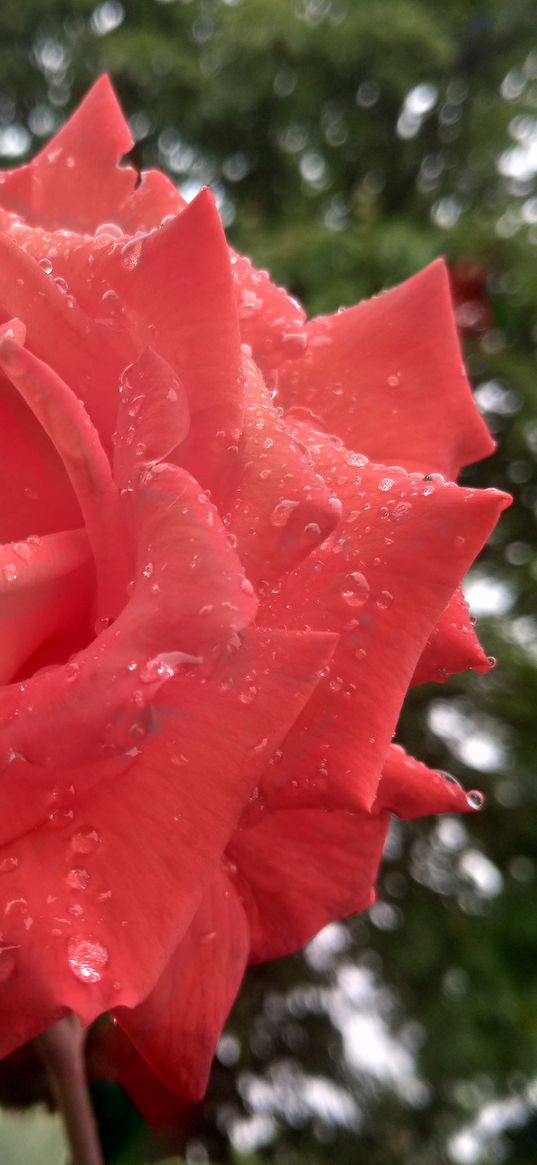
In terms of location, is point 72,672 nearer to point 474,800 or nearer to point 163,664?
point 163,664

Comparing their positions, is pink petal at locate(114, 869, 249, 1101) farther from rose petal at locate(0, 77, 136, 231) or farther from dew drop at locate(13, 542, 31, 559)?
rose petal at locate(0, 77, 136, 231)

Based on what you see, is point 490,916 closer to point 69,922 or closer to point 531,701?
point 531,701

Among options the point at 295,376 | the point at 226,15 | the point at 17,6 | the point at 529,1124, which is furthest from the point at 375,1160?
the point at 17,6

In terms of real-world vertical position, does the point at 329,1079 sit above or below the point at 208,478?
below

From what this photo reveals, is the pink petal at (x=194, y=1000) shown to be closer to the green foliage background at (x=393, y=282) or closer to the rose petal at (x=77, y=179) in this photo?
the rose petal at (x=77, y=179)

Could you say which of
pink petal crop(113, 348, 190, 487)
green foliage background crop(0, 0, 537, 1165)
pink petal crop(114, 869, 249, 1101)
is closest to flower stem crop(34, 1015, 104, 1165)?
pink petal crop(114, 869, 249, 1101)

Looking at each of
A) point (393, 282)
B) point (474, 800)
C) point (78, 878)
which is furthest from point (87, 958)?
point (393, 282)
